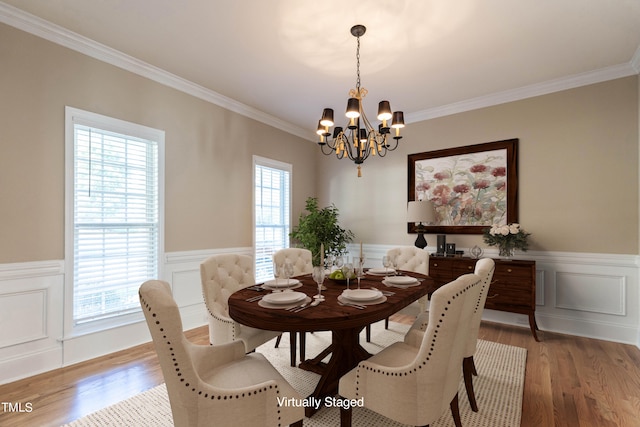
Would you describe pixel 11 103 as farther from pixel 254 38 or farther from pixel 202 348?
pixel 202 348

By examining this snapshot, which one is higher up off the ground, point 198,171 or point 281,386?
point 198,171

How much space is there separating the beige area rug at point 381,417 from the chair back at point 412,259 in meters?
0.92

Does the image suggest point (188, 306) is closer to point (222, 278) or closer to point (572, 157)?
point (222, 278)

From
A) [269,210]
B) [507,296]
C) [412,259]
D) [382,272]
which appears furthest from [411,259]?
[269,210]

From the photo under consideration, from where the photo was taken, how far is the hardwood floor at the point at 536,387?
205 cm

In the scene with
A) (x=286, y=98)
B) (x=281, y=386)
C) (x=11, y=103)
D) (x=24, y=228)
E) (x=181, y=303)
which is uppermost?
(x=286, y=98)

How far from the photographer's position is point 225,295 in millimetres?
2572

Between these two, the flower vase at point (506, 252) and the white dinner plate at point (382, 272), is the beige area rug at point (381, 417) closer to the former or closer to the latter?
the white dinner plate at point (382, 272)

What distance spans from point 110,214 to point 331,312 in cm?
257

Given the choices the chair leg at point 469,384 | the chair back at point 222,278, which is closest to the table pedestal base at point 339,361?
the chair leg at point 469,384

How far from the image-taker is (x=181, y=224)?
363cm

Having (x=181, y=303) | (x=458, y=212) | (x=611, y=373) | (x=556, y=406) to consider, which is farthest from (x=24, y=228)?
(x=611, y=373)

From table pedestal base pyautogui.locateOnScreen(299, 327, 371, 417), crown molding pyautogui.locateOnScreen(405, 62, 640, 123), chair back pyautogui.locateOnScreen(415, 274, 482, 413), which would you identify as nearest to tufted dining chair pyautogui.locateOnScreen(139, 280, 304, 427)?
chair back pyautogui.locateOnScreen(415, 274, 482, 413)

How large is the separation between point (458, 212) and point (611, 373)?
2.18 metres
